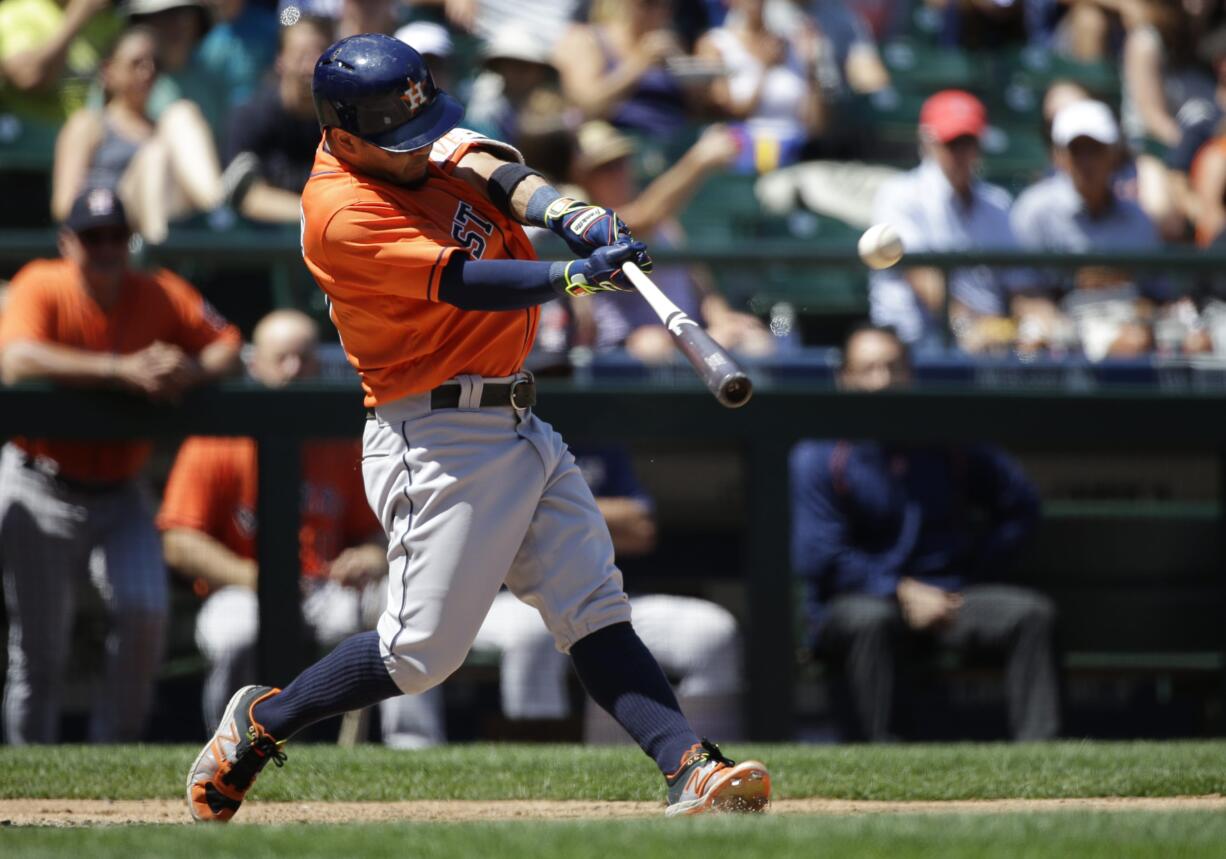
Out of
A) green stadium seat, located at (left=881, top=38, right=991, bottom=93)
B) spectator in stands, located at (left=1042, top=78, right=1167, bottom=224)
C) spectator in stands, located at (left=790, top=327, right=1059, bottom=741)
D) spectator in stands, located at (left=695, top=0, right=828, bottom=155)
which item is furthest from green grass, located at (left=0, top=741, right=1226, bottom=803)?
green stadium seat, located at (left=881, top=38, right=991, bottom=93)

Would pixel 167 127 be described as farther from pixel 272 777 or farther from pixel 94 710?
pixel 272 777

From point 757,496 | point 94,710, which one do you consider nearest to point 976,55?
point 757,496

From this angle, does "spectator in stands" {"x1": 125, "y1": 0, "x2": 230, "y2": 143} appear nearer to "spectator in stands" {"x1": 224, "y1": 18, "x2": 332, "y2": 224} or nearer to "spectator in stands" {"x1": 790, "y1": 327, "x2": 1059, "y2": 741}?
"spectator in stands" {"x1": 224, "y1": 18, "x2": 332, "y2": 224}

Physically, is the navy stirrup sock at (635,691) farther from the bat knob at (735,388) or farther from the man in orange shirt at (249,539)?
the man in orange shirt at (249,539)

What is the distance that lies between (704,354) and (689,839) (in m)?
0.88

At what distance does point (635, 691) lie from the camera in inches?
140

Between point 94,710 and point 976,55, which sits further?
point 976,55

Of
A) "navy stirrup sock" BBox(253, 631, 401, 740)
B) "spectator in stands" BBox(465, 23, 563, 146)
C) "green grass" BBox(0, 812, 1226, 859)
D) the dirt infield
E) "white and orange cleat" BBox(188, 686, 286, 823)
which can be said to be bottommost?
the dirt infield

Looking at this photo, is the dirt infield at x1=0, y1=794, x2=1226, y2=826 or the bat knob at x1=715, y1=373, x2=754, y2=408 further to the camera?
the dirt infield at x1=0, y1=794, x2=1226, y2=826

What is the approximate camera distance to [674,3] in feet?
29.5

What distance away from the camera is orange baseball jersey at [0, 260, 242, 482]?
5.55 m

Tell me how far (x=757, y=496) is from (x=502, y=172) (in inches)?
91.3

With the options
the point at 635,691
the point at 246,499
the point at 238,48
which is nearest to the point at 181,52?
the point at 238,48

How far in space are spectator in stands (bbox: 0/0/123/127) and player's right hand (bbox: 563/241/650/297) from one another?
4.66 m
